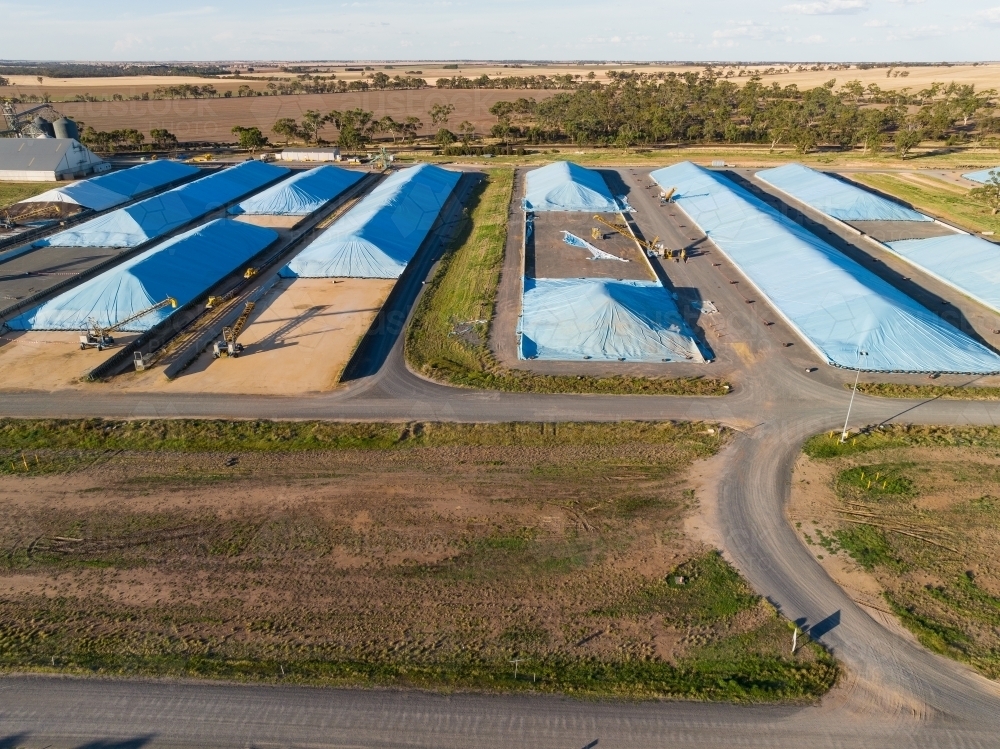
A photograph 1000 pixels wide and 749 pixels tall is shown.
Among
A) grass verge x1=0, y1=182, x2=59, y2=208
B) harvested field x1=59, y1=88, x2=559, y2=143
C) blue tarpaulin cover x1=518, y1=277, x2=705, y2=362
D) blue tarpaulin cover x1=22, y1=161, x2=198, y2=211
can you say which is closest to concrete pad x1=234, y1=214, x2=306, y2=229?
blue tarpaulin cover x1=22, y1=161, x2=198, y2=211

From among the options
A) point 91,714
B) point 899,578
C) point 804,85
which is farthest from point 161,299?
point 804,85

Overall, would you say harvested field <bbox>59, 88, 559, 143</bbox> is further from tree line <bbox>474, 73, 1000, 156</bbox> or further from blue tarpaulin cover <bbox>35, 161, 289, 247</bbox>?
blue tarpaulin cover <bbox>35, 161, 289, 247</bbox>

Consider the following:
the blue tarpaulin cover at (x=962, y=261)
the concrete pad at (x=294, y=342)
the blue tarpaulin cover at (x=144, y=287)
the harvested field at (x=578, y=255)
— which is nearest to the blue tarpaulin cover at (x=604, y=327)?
the harvested field at (x=578, y=255)

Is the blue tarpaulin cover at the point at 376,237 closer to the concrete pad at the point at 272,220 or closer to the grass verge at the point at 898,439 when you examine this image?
the concrete pad at the point at 272,220

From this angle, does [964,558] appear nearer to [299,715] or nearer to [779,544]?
[779,544]

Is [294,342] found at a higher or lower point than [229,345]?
lower

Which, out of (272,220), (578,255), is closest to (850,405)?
(578,255)

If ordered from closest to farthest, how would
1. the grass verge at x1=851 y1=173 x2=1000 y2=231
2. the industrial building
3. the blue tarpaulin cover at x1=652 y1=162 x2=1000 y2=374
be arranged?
1. the blue tarpaulin cover at x1=652 y1=162 x2=1000 y2=374
2. the grass verge at x1=851 y1=173 x2=1000 y2=231
3. the industrial building

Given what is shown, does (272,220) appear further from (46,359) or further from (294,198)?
(46,359)
